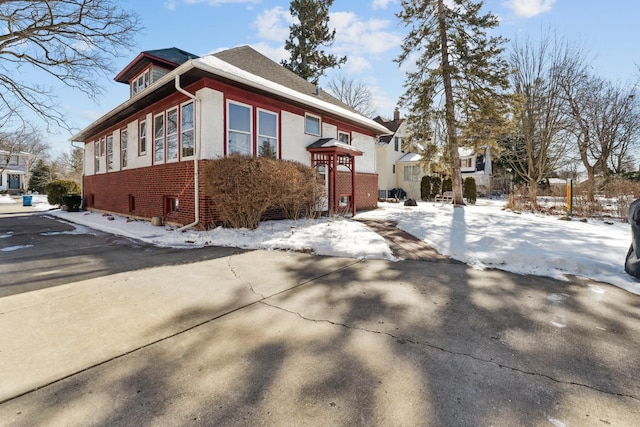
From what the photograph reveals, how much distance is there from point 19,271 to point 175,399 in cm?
458

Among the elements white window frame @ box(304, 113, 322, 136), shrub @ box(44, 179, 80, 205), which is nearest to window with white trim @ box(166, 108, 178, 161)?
white window frame @ box(304, 113, 322, 136)

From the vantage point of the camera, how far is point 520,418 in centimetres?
167

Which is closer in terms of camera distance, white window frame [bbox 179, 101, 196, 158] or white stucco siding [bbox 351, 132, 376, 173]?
white window frame [bbox 179, 101, 196, 158]

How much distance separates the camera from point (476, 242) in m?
6.14

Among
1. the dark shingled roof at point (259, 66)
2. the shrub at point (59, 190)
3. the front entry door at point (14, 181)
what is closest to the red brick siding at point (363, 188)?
the dark shingled roof at point (259, 66)

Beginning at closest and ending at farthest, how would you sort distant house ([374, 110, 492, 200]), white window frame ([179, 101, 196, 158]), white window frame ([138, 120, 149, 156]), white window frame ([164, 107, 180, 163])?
1. white window frame ([179, 101, 196, 158])
2. white window frame ([164, 107, 180, 163])
3. white window frame ([138, 120, 149, 156])
4. distant house ([374, 110, 492, 200])

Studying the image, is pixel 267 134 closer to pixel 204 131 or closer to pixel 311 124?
pixel 204 131

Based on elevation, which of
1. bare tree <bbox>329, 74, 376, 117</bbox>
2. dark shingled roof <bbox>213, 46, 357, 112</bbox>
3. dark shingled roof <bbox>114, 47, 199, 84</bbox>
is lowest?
dark shingled roof <bbox>213, 46, 357, 112</bbox>

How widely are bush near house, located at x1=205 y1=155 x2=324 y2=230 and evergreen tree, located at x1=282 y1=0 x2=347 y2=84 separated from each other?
18109 millimetres

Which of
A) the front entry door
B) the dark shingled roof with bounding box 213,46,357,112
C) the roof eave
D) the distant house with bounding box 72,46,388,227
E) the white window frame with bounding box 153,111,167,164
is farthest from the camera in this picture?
the front entry door

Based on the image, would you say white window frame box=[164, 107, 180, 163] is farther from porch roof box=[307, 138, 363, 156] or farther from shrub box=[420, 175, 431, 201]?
shrub box=[420, 175, 431, 201]

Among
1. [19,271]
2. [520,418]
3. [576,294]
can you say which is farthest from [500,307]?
[19,271]

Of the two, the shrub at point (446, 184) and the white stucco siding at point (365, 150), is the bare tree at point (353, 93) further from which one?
the white stucco siding at point (365, 150)

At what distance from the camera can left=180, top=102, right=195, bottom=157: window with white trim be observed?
28.7 ft
